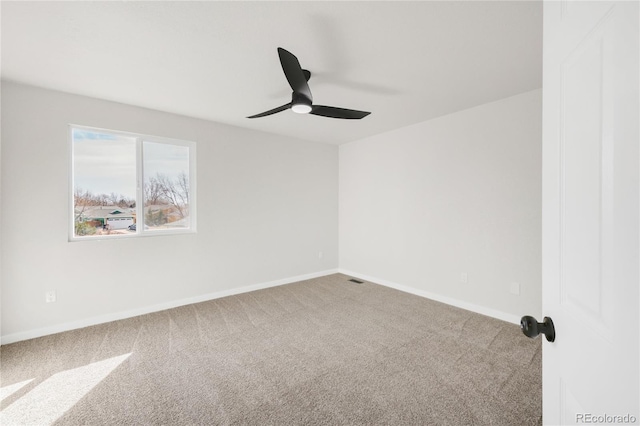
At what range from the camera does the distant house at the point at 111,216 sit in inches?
123

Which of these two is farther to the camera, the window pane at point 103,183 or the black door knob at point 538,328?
the window pane at point 103,183

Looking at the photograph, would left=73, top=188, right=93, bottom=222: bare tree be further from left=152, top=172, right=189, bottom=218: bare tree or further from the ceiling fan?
the ceiling fan

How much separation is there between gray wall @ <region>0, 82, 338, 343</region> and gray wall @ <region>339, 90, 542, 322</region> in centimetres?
108

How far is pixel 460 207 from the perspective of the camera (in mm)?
3514

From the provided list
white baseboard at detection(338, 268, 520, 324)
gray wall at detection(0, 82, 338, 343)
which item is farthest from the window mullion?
white baseboard at detection(338, 268, 520, 324)

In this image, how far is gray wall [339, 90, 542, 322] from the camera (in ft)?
9.70

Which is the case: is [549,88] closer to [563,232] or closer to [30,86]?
[563,232]

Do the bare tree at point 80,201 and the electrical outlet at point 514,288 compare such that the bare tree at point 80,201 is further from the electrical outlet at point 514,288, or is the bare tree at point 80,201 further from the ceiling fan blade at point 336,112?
the electrical outlet at point 514,288

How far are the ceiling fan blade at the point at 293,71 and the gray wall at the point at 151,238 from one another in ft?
7.44

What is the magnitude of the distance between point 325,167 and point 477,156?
2541 millimetres

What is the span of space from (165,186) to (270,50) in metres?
2.39

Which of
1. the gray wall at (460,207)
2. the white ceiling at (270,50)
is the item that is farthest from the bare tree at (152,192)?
the gray wall at (460,207)

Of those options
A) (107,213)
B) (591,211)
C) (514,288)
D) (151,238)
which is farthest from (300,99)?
(514,288)

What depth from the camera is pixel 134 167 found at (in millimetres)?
3373
